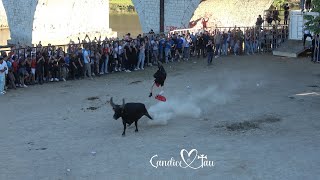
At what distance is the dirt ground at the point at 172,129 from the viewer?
32.0 feet

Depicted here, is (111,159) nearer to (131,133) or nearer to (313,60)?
(131,133)

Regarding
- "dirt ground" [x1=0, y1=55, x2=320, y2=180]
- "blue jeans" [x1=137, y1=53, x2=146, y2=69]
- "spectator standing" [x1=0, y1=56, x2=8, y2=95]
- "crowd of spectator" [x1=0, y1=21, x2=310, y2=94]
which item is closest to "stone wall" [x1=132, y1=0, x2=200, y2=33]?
"crowd of spectator" [x1=0, y1=21, x2=310, y2=94]

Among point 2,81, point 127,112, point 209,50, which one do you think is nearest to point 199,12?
point 209,50

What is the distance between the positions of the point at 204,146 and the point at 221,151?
1.58 ft

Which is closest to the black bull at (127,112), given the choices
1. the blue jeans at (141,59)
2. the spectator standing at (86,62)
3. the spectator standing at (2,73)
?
the spectator standing at (2,73)

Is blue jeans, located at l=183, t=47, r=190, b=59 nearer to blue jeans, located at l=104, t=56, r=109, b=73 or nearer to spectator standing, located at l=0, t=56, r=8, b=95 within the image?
blue jeans, located at l=104, t=56, r=109, b=73

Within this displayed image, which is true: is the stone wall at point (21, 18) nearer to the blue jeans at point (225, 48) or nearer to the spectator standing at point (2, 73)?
the blue jeans at point (225, 48)

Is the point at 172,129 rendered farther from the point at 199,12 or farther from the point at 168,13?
the point at 199,12

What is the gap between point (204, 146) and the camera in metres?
11.0

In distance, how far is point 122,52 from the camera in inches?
805

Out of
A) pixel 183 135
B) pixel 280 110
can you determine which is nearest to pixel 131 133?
pixel 183 135

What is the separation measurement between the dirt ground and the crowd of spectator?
0.55m

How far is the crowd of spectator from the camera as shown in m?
18.2

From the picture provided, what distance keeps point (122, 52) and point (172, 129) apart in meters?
8.55
